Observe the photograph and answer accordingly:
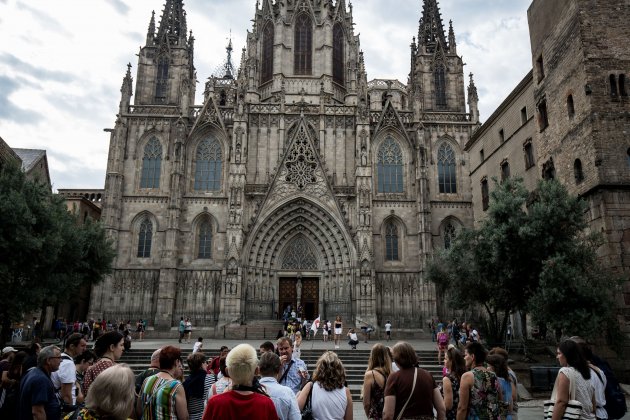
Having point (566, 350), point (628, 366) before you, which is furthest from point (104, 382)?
point (628, 366)

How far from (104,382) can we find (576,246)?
700 inches

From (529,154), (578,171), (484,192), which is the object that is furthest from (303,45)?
(578,171)

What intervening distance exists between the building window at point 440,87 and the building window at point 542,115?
16.3 meters

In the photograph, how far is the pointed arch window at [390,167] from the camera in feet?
122

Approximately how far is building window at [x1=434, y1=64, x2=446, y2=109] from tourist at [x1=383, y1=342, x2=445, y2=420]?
37849 mm

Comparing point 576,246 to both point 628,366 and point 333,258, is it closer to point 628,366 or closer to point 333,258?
point 628,366

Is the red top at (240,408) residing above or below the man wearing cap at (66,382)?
above

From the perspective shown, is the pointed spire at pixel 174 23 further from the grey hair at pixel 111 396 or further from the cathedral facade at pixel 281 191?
the grey hair at pixel 111 396

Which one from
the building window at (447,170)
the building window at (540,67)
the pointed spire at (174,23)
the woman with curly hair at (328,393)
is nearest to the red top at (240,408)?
the woman with curly hair at (328,393)

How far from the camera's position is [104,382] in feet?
11.1

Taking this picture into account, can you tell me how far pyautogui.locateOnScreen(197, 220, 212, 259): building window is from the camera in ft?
116

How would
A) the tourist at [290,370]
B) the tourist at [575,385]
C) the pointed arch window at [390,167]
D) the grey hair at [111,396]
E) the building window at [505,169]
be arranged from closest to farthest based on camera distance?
the grey hair at [111,396] < the tourist at [575,385] < the tourist at [290,370] < the building window at [505,169] < the pointed arch window at [390,167]

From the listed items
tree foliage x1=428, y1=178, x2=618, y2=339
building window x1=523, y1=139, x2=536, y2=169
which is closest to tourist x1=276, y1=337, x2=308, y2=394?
tree foliage x1=428, y1=178, x2=618, y2=339

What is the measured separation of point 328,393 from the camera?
4.98m
